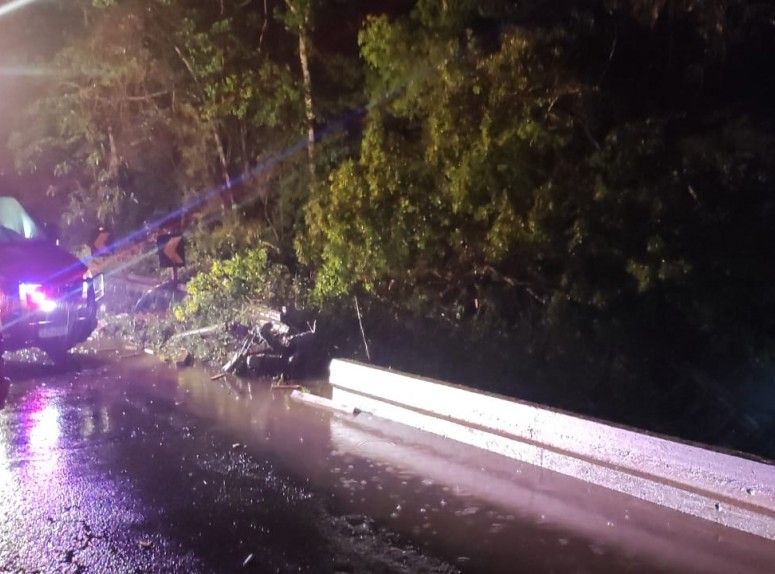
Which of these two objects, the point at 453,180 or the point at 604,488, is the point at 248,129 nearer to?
the point at 453,180

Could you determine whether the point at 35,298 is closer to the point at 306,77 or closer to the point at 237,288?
the point at 237,288

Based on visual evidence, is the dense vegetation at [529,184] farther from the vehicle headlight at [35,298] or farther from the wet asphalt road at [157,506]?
the wet asphalt road at [157,506]

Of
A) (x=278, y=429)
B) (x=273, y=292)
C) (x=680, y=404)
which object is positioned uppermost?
(x=273, y=292)

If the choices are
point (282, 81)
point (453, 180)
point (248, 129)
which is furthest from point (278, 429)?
point (248, 129)

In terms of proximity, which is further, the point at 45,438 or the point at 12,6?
the point at 12,6

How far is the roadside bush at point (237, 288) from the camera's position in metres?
14.0

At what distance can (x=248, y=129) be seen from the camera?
752 inches

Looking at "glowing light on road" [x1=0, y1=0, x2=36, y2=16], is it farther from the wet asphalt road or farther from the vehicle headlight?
the wet asphalt road

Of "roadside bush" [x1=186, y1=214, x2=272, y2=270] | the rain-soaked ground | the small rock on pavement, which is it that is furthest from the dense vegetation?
the rain-soaked ground

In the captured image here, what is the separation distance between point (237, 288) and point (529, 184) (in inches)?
233

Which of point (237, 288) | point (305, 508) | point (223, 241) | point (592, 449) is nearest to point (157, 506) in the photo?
point (305, 508)

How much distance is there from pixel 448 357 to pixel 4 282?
6868 mm

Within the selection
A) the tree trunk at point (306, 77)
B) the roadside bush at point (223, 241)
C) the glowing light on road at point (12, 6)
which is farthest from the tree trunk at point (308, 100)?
the glowing light on road at point (12, 6)

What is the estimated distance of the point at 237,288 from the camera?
46.5ft
